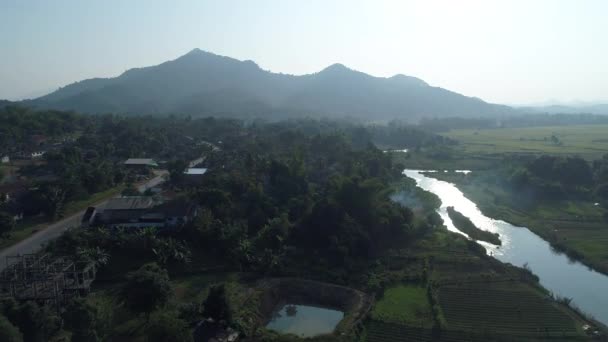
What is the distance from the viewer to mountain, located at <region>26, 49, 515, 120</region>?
412ft

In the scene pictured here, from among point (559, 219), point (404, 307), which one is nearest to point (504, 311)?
point (404, 307)

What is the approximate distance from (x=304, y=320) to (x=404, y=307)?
402cm

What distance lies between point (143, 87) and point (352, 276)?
148170 mm

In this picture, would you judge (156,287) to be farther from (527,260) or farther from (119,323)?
(527,260)

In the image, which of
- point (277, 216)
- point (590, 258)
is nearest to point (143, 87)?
point (277, 216)

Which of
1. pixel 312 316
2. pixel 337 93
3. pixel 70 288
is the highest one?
pixel 337 93

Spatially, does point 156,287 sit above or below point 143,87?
below

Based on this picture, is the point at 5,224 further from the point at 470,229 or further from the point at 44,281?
the point at 470,229

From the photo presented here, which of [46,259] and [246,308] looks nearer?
[246,308]

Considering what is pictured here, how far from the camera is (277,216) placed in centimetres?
2444

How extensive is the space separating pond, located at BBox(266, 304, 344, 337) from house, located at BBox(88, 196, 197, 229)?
783 cm

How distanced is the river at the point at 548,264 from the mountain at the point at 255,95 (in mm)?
93241

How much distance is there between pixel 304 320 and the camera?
656 inches

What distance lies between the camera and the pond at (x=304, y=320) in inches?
623
